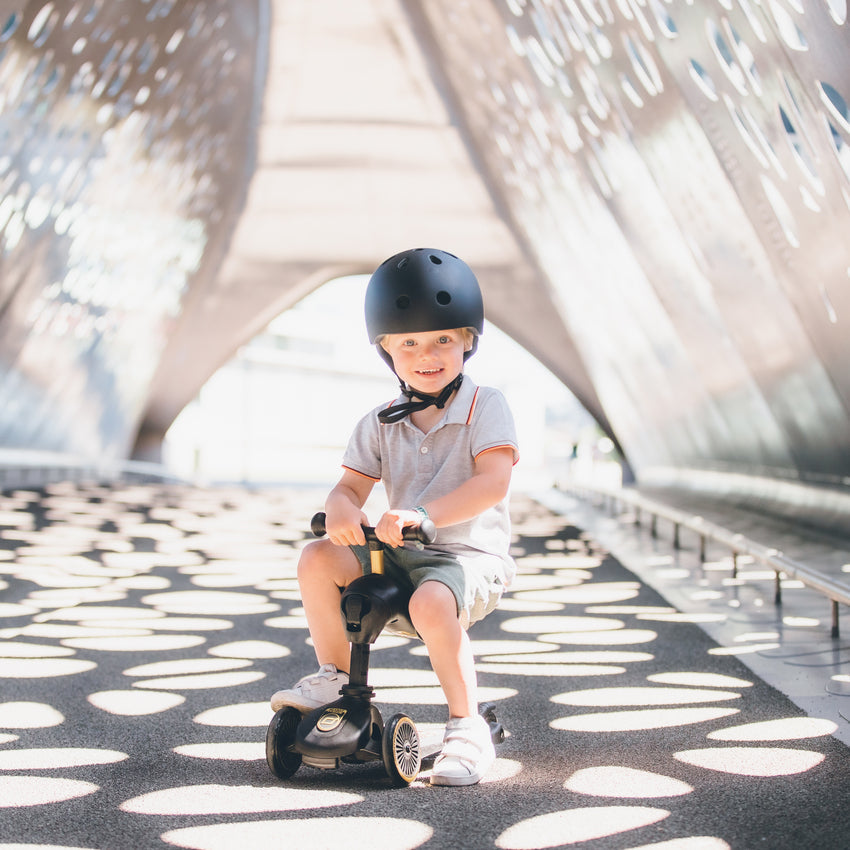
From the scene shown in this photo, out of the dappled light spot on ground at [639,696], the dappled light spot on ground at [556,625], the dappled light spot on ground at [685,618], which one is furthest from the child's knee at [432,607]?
the dappled light spot on ground at [685,618]

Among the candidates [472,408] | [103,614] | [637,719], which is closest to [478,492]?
[472,408]

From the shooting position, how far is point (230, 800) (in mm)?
2326

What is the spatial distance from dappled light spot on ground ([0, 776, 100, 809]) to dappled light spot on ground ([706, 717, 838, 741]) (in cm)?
167

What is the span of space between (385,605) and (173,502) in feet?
40.7

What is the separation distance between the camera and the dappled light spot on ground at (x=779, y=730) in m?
2.85

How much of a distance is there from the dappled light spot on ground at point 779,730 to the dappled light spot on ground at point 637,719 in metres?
0.15

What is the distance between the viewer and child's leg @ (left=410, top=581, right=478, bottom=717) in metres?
2.47

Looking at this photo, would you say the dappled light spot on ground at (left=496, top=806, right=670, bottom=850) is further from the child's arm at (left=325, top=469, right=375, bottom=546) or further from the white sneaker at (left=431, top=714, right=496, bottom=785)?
the child's arm at (left=325, top=469, right=375, bottom=546)

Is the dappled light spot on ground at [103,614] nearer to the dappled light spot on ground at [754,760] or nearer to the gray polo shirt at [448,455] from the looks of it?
the gray polo shirt at [448,455]

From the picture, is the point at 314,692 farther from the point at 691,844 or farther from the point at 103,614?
the point at 103,614

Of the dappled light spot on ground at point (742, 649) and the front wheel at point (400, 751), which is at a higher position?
the front wheel at point (400, 751)

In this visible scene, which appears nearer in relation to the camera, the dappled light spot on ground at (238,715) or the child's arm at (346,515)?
the child's arm at (346,515)

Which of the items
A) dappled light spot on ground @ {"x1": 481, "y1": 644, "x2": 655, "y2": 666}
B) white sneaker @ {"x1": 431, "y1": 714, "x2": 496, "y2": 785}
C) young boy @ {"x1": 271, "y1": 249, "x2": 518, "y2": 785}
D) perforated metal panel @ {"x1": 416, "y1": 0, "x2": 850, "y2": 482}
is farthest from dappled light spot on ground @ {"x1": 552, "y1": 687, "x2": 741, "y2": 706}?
perforated metal panel @ {"x1": 416, "y1": 0, "x2": 850, "y2": 482}

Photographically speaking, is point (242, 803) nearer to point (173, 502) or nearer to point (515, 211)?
point (173, 502)
